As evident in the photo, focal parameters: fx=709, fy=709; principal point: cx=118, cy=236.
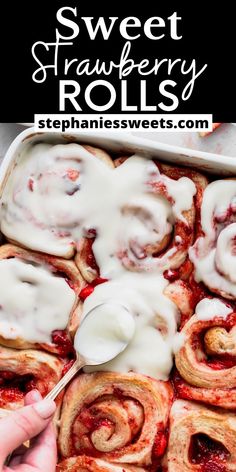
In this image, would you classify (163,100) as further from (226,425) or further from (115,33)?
(226,425)

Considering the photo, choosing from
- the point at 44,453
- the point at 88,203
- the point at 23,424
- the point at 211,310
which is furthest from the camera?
the point at 88,203

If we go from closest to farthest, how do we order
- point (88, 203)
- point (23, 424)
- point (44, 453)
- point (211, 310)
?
point (23, 424) → point (44, 453) → point (211, 310) → point (88, 203)

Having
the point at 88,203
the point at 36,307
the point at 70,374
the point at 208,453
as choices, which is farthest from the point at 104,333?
the point at 208,453

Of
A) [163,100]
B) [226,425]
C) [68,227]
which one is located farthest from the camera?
[163,100]

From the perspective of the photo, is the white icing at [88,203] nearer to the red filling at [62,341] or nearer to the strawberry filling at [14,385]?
the red filling at [62,341]

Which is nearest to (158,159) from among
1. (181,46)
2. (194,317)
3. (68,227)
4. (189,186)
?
(189,186)

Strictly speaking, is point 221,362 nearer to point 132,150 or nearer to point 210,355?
point 210,355

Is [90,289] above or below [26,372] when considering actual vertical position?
above

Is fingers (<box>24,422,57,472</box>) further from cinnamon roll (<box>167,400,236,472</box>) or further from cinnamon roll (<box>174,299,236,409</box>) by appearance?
cinnamon roll (<box>174,299,236,409</box>)
